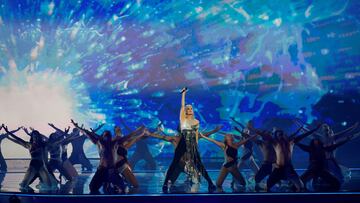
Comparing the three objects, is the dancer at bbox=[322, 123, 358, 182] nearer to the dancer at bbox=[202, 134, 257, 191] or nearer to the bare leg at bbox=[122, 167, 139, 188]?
the dancer at bbox=[202, 134, 257, 191]

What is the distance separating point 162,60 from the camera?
585 inches

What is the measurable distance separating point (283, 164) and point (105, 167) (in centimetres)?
369

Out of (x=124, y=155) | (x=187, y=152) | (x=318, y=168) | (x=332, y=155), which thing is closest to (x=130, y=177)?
(x=124, y=155)

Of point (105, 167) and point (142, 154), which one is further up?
point (142, 154)

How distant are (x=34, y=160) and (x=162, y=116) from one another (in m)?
5.78

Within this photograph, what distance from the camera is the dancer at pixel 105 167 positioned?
354 inches

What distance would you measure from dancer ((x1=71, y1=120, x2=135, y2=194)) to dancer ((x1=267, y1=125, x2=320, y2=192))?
3119mm

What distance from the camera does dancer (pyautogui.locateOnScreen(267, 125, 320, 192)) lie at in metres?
9.02

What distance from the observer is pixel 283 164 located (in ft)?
30.3

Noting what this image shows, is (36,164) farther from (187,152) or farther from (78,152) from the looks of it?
(78,152)

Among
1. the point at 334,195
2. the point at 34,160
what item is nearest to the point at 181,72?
the point at 34,160

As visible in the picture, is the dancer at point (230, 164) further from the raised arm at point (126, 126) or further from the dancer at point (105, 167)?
the raised arm at point (126, 126)

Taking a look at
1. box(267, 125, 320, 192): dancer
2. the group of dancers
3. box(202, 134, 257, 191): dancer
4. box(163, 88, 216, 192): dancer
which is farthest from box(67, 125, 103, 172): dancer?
box(267, 125, 320, 192): dancer

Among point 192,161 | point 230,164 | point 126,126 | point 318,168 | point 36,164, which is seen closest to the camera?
point 318,168
